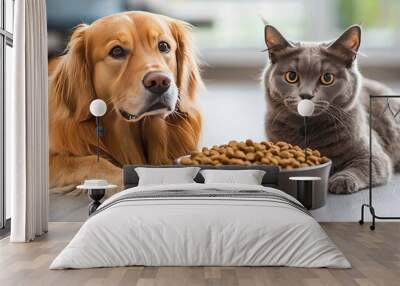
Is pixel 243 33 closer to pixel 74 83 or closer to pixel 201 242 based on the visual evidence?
pixel 74 83

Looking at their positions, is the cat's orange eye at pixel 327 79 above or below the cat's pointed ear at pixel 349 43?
below

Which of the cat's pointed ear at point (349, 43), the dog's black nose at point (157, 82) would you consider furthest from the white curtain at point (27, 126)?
the cat's pointed ear at point (349, 43)

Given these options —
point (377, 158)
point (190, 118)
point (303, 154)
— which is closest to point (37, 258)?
point (190, 118)

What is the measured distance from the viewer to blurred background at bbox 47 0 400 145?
6941mm

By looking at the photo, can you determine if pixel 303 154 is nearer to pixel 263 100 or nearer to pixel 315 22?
pixel 263 100

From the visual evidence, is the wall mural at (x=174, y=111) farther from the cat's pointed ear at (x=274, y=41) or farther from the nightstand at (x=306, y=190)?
the nightstand at (x=306, y=190)

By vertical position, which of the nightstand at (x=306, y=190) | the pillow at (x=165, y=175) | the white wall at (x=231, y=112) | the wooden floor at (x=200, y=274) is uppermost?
the white wall at (x=231, y=112)

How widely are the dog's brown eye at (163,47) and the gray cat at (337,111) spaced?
3.91 ft

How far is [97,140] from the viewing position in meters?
6.78

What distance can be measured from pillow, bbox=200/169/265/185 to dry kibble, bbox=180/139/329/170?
0.36 metres

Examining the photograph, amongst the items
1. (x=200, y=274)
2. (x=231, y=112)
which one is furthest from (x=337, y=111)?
(x=200, y=274)

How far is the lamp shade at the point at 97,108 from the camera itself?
658 centimetres

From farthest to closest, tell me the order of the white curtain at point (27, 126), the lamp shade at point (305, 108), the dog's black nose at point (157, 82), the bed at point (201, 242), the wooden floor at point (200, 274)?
the dog's black nose at point (157, 82) < the lamp shade at point (305, 108) < the white curtain at point (27, 126) < the bed at point (201, 242) < the wooden floor at point (200, 274)

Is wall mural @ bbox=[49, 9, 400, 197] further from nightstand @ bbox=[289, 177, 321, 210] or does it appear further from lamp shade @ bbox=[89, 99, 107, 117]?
nightstand @ bbox=[289, 177, 321, 210]
